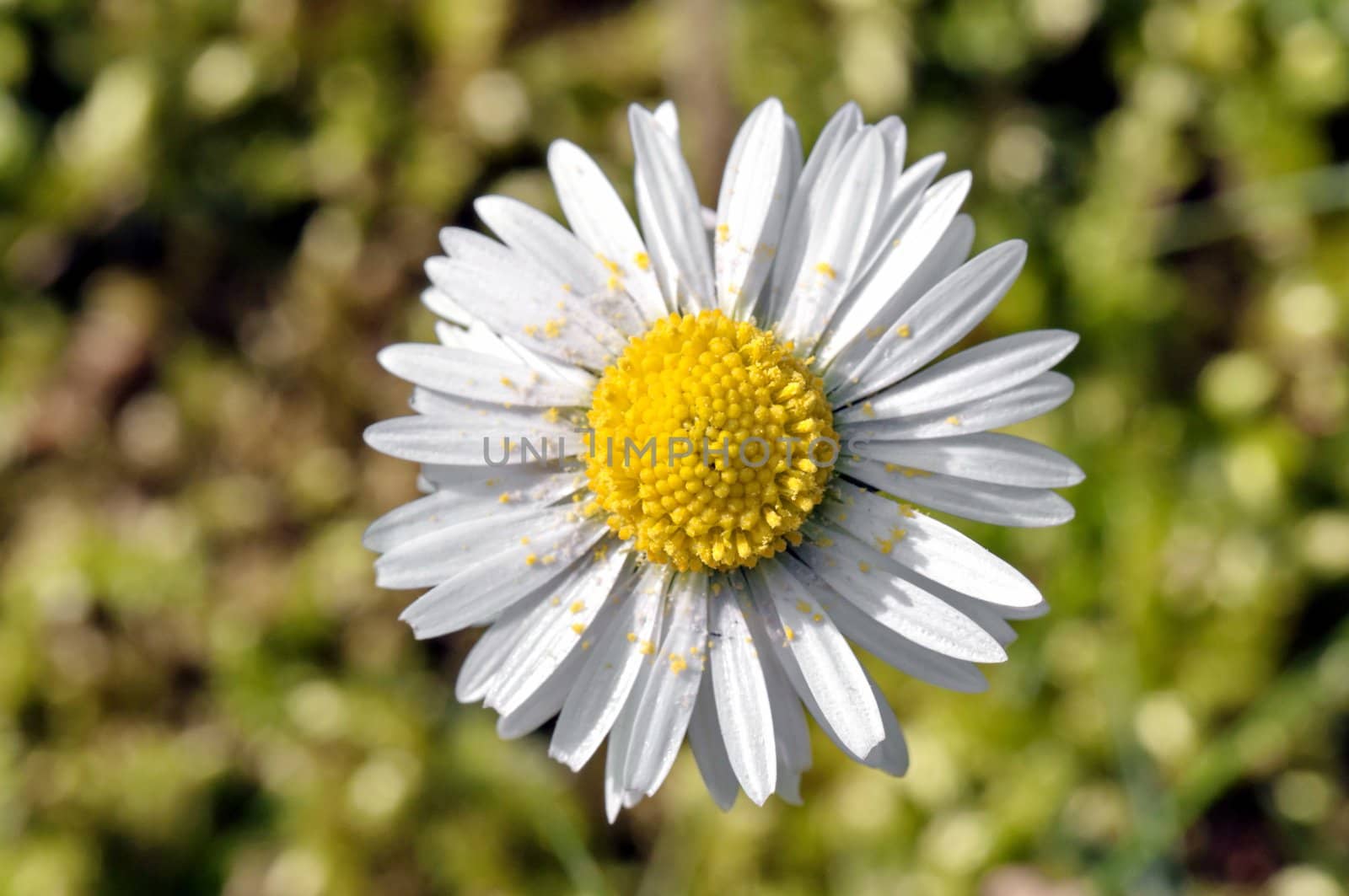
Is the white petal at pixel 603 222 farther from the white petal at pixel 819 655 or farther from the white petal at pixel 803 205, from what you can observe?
the white petal at pixel 819 655

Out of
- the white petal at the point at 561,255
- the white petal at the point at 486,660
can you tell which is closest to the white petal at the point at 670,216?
the white petal at the point at 561,255

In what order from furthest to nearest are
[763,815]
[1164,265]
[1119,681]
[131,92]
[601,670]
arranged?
→ [131,92] → [1164,265] → [763,815] → [1119,681] → [601,670]

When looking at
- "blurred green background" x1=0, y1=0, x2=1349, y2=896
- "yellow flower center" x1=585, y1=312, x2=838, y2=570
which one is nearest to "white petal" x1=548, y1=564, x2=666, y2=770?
"yellow flower center" x1=585, y1=312, x2=838, y2=570

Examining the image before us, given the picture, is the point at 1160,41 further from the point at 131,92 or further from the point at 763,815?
the point at 131,92

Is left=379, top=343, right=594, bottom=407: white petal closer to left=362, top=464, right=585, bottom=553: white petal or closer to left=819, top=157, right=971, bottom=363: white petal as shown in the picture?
left=362, top=464, right=585, bottom=553: white petal

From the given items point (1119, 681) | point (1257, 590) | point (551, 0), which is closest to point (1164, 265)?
point (1257, 590)

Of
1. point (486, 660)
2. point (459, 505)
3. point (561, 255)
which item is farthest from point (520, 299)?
point (486, 660)

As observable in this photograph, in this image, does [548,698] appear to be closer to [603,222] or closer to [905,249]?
[603,222]
